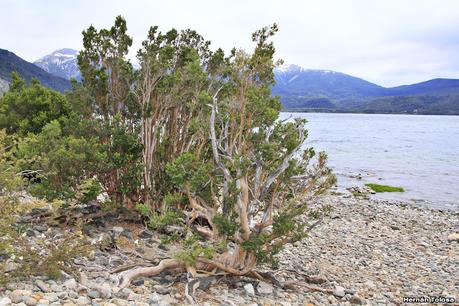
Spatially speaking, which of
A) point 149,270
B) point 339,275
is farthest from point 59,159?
point 339,275

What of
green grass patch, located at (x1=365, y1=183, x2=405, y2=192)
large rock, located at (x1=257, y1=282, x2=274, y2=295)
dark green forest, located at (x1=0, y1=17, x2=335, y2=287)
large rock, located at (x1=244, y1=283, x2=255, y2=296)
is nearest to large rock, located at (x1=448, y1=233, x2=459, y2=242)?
dark green forest, located at (x1=0, y1=17, x2=335, y2=287)

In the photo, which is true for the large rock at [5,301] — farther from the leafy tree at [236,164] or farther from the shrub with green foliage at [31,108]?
the shrub with green foliage at [31,108]

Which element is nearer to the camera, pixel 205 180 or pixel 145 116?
pixel 205 180

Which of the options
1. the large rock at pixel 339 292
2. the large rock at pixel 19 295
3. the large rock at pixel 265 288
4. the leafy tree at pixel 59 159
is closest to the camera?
the large rock at pixel 19 295

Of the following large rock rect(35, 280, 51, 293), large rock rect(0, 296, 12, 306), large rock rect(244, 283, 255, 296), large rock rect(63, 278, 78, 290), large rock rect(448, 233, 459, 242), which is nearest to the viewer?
large rock rect(0, 296, 12, 306)

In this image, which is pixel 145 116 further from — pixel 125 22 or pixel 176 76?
pixel 125 22

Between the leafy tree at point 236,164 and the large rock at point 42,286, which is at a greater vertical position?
the leafy tree at point 236,164

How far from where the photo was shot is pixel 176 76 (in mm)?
A: 11867

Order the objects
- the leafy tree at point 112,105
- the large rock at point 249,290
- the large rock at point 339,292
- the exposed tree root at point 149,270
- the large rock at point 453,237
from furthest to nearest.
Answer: the large rock at point 453,237 < the leafy tree at point 112,105 < the large rock at point 339,292 < the large rock at point 249,290 < the exposed tree root at point 149,270

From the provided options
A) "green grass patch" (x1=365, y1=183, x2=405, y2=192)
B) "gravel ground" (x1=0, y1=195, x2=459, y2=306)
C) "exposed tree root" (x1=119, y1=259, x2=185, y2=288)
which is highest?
"exposed tree root" (x1=119, y1=259, x2=185, y2=288)

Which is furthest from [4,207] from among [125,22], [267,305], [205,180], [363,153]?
[363,153]

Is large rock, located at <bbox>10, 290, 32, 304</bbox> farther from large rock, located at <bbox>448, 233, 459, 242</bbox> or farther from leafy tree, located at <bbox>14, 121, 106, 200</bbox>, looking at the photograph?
large rock, located at <bbox>448, 233, 459, 242</bbox>

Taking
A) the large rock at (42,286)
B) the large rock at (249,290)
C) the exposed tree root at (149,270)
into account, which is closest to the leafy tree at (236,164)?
the exposed tree root at (149,270)

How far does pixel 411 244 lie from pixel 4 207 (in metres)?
16.0
